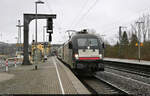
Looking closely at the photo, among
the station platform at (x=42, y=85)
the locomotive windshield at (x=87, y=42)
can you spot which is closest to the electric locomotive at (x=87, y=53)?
the locomotive windshield at (x=87, y=42)

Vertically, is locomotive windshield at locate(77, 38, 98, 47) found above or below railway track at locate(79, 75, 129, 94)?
above

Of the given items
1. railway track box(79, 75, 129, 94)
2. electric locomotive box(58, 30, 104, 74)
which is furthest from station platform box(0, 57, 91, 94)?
electric locomotive box(58, 30, 104, 74)

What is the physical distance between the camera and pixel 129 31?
53.6 m

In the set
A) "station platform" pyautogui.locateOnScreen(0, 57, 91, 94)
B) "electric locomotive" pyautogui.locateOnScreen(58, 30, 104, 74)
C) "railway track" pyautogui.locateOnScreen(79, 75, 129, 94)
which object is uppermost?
"electric locomotive" pyautogui.locateOnScreen(58, 30, 104, 74)

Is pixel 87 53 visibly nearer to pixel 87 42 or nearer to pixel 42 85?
pixel 87 42

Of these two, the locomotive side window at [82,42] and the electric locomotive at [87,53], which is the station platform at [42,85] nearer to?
the electric locomotive at [87,53]

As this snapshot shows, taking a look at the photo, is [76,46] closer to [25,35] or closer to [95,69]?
[95,69]

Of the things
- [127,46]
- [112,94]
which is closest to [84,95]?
[112,94]

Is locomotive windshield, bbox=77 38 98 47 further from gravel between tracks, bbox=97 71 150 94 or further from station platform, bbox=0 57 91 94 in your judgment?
gravel between tracks, bbox=97 71 150 94

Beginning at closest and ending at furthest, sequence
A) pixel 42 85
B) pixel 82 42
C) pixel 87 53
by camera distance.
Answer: pixel 42 85 → pixel 87 53 → pixel 82 42

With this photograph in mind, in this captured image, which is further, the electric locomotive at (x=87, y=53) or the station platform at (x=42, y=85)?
the electric locomotive at (x=87, y=53)

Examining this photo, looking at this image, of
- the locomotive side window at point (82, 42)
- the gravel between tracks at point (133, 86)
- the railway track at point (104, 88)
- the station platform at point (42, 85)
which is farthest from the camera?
the locomotive side window at point (82, 42)

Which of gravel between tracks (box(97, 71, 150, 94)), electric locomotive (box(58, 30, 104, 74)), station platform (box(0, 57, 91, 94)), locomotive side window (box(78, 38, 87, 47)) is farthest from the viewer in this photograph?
locomotive side window (box(78, 38, 87, 47))

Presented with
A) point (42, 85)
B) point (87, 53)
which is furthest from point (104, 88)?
point (87, 53)
